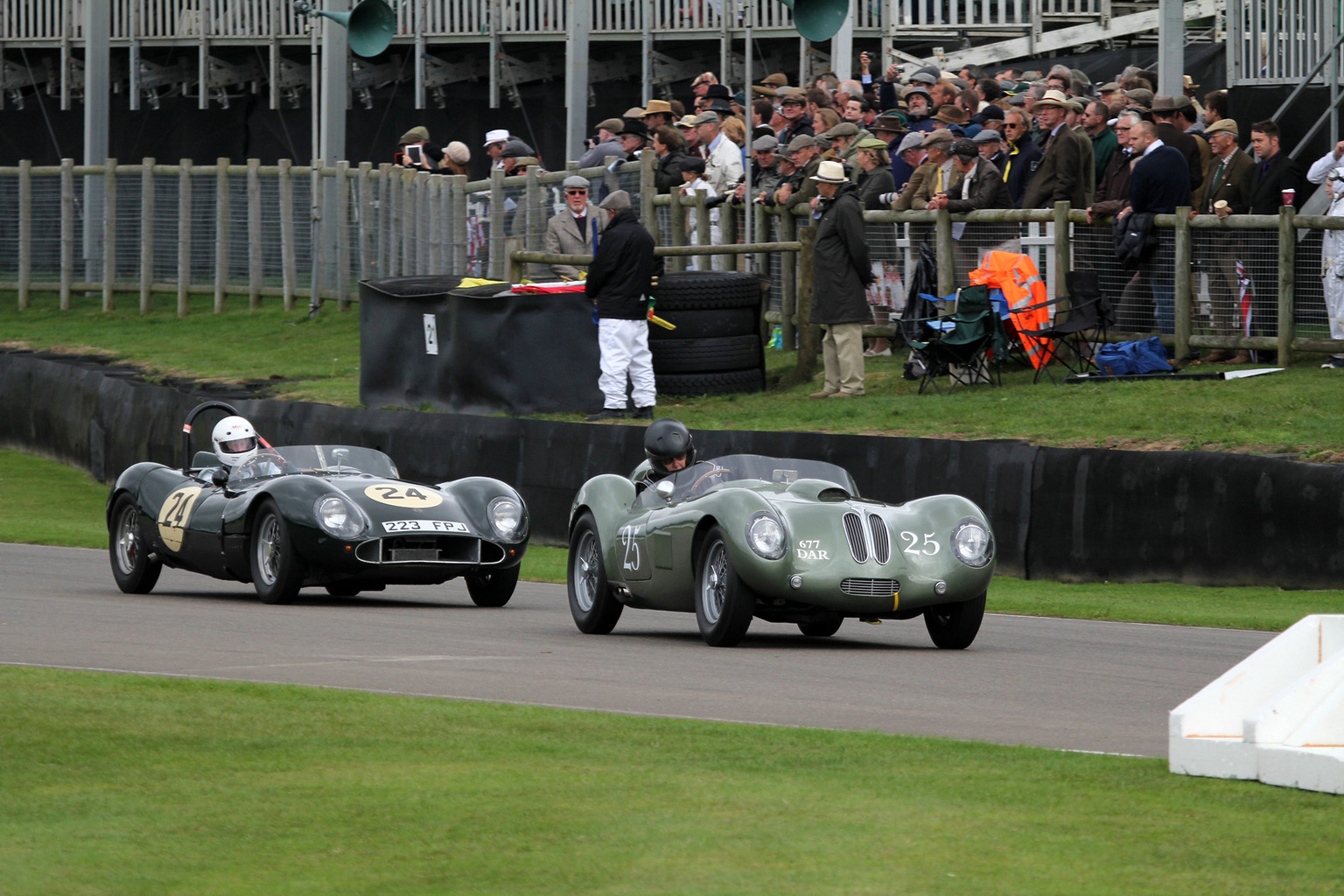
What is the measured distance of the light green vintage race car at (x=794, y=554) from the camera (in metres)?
10.1

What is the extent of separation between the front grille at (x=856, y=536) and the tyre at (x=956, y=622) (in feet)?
1.55

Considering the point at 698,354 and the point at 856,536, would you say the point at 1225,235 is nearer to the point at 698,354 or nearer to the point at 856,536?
the point at 698,354

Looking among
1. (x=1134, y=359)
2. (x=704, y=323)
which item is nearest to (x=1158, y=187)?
(x=1134, y=359)

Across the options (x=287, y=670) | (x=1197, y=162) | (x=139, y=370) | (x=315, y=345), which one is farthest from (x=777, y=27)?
(x=287, y=670)

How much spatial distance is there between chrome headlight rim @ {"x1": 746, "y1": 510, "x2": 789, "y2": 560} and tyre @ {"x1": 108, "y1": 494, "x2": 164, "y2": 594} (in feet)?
17.3

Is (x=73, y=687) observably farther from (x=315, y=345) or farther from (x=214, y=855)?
(x=315, y=345)

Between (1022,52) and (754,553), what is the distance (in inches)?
785

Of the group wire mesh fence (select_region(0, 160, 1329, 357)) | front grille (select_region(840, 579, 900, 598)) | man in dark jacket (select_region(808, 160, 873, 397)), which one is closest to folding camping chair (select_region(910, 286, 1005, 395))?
man in dark jacket (select_region(808, 160, 873, 397))

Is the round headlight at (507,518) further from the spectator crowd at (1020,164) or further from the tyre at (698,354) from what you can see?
the tyre at (698,354)

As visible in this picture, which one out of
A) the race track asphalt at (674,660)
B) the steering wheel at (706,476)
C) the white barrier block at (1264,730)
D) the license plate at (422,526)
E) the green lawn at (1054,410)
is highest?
the green lawn at (1054,410)

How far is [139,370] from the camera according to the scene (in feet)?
83.0

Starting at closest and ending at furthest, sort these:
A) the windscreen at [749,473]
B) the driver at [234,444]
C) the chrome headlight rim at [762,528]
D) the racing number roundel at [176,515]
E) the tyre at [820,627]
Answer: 1. the chrome headlight rim at [762,528]
2. the tyre at [820,627]
3. the windscreen at [749,473]
4. the racing number roundel at [176,515]
5. the driver at [234,444]

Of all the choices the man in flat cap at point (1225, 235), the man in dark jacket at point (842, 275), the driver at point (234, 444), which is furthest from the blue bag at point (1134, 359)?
the driver at point (234, 444)

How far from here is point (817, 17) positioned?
730 inches
